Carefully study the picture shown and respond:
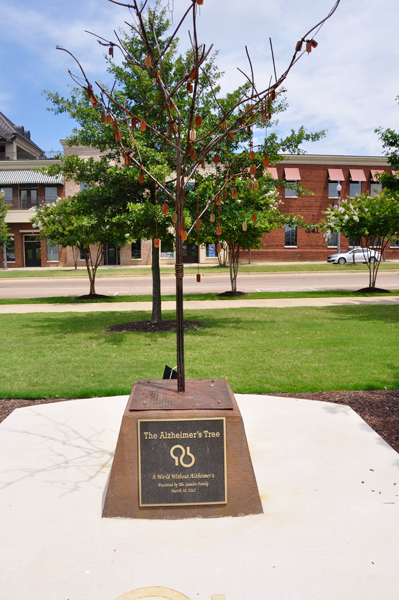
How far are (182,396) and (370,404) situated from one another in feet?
10.4

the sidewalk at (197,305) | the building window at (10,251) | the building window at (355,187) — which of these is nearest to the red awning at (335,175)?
the building window at (355,187)

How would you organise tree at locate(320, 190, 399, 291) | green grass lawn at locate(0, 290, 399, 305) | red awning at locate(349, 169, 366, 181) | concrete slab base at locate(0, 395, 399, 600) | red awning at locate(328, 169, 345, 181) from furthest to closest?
red awning at locate(349, 169, 366, 181)
red awning at locate(328, 169, 345, 181)
tree at locate(320, 190, 399, 291)
green grass lawn at locate(0, 290, 399, 305)
concrete slab base at locate(0, 395, 399, 600)

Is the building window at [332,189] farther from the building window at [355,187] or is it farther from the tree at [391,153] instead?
the tree at [391,153]

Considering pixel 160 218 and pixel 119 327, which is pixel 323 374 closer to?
pixel 160 218

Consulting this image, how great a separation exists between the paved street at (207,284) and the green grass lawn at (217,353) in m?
8.73

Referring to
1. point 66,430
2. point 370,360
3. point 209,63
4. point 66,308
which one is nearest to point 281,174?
point 66,308

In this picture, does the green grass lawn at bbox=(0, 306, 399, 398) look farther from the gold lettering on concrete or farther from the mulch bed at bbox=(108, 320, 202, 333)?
the gold lettering on concrete

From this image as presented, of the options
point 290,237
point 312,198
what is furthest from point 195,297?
point 312,198

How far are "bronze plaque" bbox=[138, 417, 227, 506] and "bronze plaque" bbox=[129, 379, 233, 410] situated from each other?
14cm

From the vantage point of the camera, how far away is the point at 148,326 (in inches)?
488

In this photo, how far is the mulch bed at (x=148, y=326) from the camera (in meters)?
12.1

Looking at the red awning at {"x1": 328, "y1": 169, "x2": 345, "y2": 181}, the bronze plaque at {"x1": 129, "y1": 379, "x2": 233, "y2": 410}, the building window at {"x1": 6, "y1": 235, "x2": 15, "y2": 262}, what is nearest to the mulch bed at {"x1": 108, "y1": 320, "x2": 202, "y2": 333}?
the bronze plaque at {"x1": 129, "y1": 379, "x2": 233, "y2": 410}

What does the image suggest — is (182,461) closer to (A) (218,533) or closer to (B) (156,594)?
(A) (218,533)

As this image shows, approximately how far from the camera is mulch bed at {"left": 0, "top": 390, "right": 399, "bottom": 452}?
5.49m
